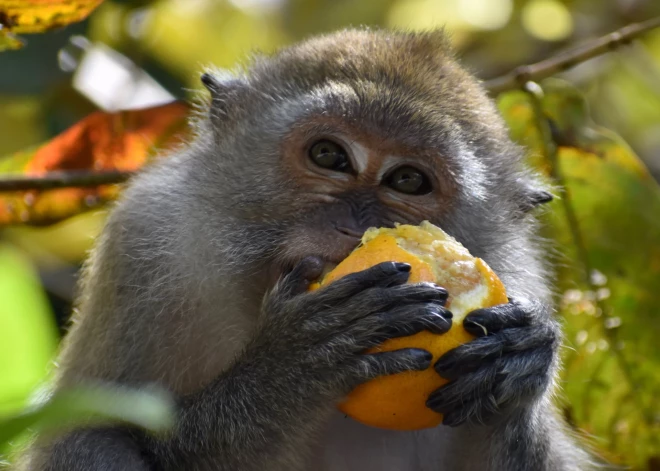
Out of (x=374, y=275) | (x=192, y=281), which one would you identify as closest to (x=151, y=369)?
(x=192, y=281)

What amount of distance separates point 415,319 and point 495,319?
0.29 meters

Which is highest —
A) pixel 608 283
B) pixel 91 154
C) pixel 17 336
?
pixel 17 336

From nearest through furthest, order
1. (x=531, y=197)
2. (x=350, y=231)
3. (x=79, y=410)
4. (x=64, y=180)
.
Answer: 1. (x=79, y=410)
2. (x=350, y=231)
3. (x=531, y=197)
4. (x=64, y=180)

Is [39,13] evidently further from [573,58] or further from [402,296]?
[573,58]

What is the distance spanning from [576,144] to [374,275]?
2174 millimetres

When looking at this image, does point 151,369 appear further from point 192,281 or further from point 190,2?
point 190,2

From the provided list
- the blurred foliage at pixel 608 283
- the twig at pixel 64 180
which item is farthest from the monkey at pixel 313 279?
the twig at pixel 64 180

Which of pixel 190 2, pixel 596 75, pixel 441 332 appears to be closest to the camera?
pixel 441 332

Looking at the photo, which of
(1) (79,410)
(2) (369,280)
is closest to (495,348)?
(2) (369,280)

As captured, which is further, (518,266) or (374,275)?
(518,266)

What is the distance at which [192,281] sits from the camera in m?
3.25

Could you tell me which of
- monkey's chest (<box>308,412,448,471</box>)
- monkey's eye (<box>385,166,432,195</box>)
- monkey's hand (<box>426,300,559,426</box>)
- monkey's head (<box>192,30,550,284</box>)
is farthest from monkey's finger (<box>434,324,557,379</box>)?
monkey's chest (<box>308,412,448,471</box>)

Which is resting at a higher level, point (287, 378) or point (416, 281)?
point (416, 281)

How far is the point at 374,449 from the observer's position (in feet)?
11.0
